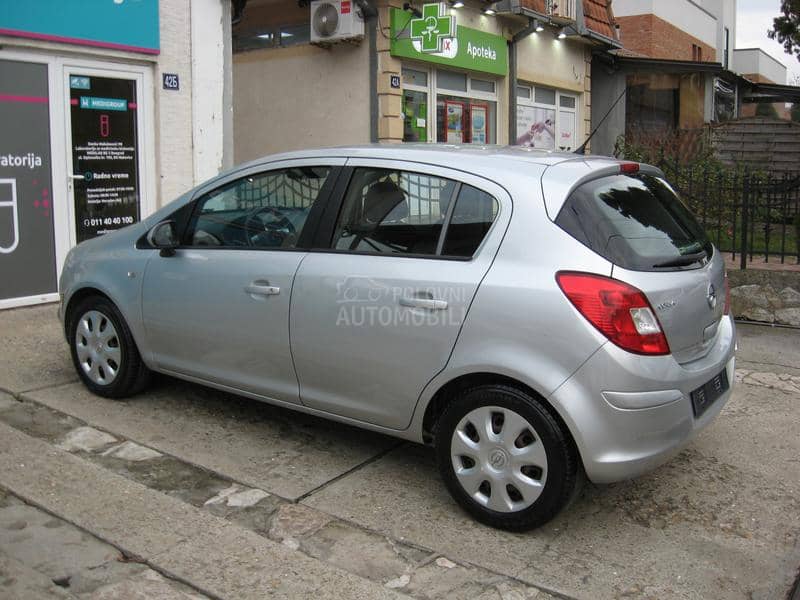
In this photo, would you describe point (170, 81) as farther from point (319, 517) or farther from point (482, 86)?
point (482, 86)

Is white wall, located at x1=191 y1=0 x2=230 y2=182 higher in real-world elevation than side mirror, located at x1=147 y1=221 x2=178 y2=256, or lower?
higher

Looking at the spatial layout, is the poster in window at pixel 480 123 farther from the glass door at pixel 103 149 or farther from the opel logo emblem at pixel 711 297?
the opel logo emblem at pixel 711 297

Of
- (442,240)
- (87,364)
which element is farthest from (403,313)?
(87,364)

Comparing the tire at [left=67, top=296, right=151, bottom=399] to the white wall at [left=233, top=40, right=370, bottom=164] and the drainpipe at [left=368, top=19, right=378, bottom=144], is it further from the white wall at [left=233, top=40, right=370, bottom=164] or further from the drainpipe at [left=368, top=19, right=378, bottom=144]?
the white wall at [left=233, top=40, right=370, bottom=164]

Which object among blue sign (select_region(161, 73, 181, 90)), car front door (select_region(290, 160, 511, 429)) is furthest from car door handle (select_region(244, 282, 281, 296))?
blue sign (select_region(161, 73, 181, 90))

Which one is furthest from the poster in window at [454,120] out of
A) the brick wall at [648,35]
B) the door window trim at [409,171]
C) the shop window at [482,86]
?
the brick wall at [648,35]

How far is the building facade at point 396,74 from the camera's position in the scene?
41.1 ft

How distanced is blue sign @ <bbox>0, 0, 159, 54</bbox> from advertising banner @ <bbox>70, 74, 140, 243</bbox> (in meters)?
0.39

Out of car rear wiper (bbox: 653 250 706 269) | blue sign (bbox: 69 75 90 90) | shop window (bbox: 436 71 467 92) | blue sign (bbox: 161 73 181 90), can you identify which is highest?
shop window (bbox: 436 71 467 92)

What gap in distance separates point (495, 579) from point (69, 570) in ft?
5.60

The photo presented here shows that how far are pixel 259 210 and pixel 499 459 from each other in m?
1.99

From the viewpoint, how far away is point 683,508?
4043 mm

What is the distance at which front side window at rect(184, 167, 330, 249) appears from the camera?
447 centimetres

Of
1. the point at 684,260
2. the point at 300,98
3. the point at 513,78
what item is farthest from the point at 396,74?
the point at 684,260
